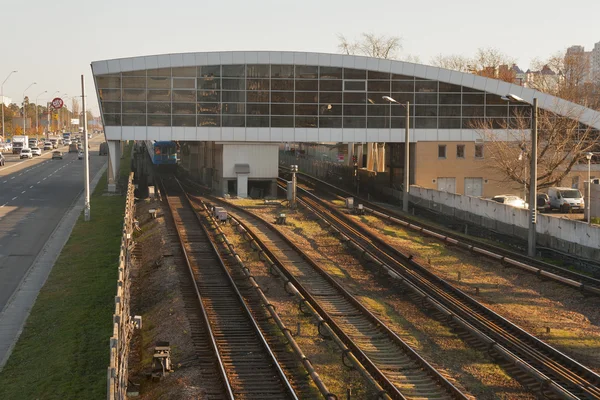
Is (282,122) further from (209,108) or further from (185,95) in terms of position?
(185,95)

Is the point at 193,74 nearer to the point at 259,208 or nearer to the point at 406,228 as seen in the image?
the point at 259,208

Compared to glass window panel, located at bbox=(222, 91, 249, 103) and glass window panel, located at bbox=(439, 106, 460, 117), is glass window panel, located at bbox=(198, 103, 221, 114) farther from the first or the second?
glass window panel, located at bbox=(439, 106, 460, 117)

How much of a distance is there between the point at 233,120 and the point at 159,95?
521 centimetres

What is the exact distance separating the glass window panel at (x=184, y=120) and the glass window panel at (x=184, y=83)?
1.96 metres

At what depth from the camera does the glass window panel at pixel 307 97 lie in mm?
53844

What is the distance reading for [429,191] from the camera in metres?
45.9

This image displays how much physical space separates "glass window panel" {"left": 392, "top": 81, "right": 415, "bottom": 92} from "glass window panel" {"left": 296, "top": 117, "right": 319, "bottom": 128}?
229 inches

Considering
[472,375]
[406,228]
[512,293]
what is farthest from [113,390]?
[406,228]

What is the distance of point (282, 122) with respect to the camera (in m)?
54.0

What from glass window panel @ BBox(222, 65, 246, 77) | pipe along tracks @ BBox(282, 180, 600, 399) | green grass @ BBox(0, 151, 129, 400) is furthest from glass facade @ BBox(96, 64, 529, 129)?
pipe along tracks @ BBox(282, 180, 600, 399)

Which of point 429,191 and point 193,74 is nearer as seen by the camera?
point 429,191

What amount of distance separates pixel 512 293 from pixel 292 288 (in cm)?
654

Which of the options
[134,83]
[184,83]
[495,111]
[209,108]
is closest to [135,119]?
[134,83]

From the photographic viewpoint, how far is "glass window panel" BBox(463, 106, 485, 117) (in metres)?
54.2
